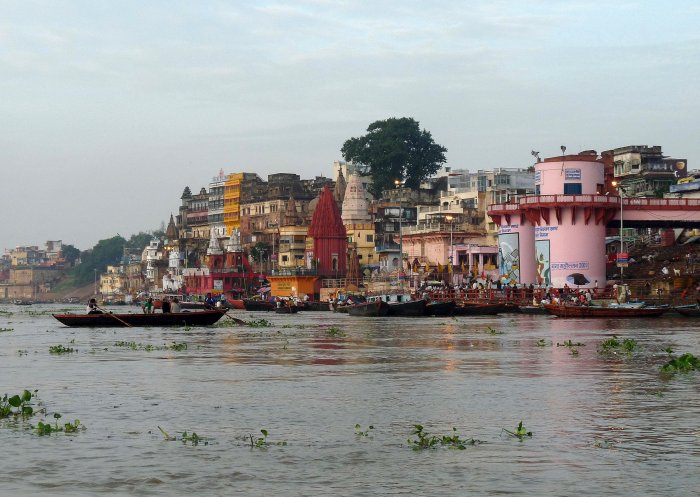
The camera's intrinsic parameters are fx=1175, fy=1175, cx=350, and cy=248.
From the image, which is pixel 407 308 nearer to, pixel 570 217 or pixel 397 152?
pixel 570 217

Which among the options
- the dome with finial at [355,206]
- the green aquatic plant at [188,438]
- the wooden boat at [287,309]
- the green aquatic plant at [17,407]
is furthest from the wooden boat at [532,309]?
the dome with finial at [355,206]

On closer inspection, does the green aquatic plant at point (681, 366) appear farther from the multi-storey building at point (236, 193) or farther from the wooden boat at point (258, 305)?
the multi-storey building at point (236, 193)

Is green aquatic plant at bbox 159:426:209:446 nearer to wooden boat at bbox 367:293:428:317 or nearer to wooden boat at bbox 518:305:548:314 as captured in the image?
wooden boat at bbox 518:305:548:314

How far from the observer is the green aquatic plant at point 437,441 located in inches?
703

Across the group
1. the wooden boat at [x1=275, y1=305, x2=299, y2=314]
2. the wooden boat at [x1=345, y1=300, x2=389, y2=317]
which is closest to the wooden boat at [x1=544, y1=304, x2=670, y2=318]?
the wooden boat at [x1=345, y1=300, x2=389, y2=317]

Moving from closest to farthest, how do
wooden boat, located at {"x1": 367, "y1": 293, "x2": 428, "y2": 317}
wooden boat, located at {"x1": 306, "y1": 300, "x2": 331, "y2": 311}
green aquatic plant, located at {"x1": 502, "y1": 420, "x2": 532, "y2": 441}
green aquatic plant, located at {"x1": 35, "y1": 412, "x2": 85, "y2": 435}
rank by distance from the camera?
green aquatic plant, located at {"x1": 502, "y1": 420, "x2": 532, "y2": 441}, green aquatic plant, located at {"x1": 35, "y1": 412, "x2": 85, "y2": 435}, wooden boat, located at {"x1": 367, "y1": 293, "x2": 428, "y2": 317}, wooden boat, located at {"x1": 306, "y1": 300, "x2": 331, "y2": 311}

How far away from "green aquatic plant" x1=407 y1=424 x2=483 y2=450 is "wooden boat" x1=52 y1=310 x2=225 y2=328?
131 feet

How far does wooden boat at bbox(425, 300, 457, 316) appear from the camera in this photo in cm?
7838

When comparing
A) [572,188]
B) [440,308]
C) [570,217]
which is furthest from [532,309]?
[572,188]

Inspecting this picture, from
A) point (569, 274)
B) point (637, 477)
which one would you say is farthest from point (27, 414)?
point (569, 274)

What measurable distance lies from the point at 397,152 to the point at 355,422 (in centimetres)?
12799

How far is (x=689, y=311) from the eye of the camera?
66.1 meters

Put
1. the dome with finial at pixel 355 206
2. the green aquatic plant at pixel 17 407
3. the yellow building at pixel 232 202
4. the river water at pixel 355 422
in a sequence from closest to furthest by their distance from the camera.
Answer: the river water at pixel 355 422
the green aquatic plant at pixel 17 407
the dome with finial at pixel 355 206
the yellow building at pixel 232 202

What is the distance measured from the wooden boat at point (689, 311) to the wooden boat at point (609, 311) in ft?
2.56
